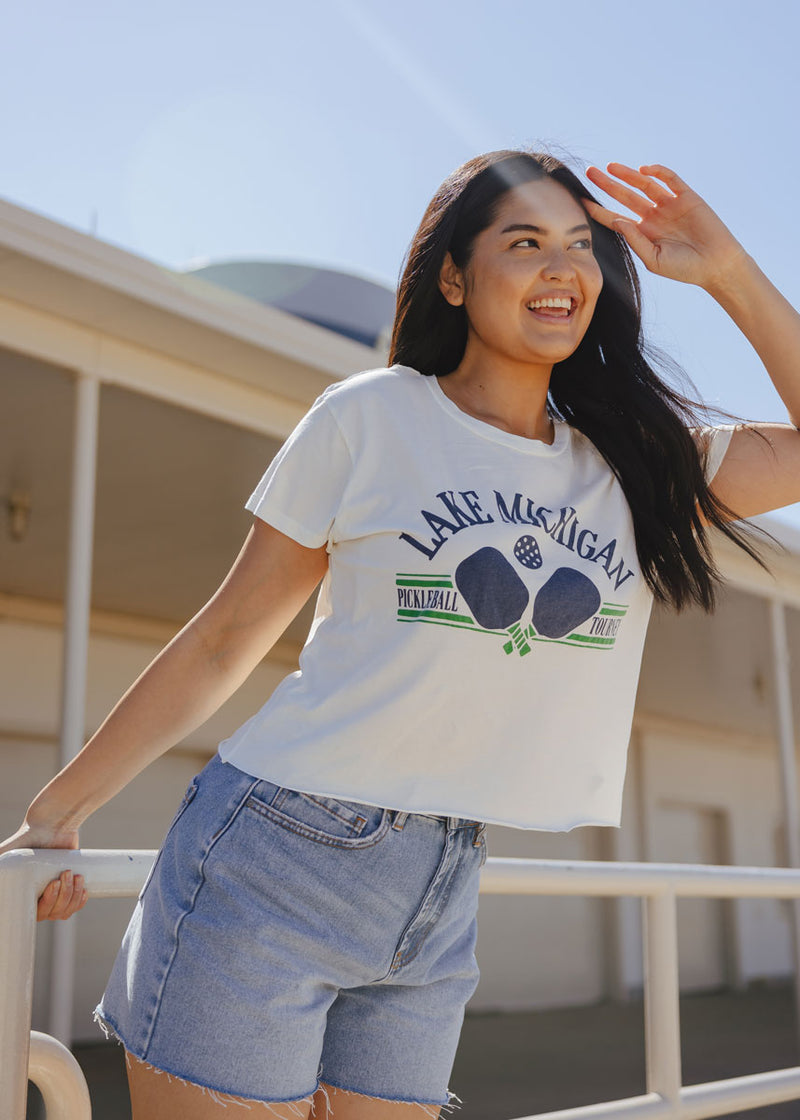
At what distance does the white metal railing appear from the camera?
1.13 metres

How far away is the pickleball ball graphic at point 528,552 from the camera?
117cm

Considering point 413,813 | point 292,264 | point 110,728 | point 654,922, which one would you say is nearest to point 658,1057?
point 654,922

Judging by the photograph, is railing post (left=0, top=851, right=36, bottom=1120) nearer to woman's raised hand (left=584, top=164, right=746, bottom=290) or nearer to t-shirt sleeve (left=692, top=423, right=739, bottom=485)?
t-shirt sleeve (left=692, top=423, right=739, bottom=485)

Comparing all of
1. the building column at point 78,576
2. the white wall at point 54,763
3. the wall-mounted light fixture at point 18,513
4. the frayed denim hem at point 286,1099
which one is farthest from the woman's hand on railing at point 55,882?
the white wall at point 54,763

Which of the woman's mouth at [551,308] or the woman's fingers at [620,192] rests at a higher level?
the woman's fingers at [620,192]

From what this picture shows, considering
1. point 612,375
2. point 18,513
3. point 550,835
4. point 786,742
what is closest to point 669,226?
point 612,375

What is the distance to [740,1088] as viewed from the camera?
7.26ft

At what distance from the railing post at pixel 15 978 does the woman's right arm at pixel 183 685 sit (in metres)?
0.05

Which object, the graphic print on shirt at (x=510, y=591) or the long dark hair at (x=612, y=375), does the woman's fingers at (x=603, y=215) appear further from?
the graphic print on shirt at (x=510, y=591)

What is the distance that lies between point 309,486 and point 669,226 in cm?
67

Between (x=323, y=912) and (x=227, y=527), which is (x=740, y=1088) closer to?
(x=323, y=912)

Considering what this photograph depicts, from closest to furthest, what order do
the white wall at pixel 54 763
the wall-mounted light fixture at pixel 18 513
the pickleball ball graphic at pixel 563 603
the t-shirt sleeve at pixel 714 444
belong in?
the pickleball ball graphic at pixel 563 603
the t-shirt sleeve at pixel 714 444
the wall-mounted light fixture at pixel 18 513
the white wall at pixel 54 763

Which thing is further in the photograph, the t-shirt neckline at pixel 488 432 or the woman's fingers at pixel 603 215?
the woman's fingers at pixel 603 215

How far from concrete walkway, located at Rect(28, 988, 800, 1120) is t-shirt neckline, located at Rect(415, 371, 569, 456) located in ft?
15.0
